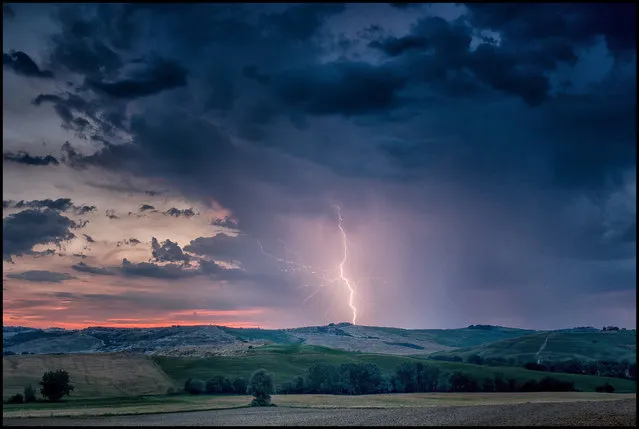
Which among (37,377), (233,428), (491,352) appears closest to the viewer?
(233,428)

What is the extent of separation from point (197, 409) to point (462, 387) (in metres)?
57.7

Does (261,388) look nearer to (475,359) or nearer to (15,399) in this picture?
(15,399)

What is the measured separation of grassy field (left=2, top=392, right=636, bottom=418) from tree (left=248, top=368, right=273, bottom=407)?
1.84 meters

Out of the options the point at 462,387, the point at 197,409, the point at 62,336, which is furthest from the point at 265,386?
the point at 62,336

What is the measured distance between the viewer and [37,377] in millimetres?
109125

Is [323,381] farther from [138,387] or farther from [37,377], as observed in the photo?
[37,377]

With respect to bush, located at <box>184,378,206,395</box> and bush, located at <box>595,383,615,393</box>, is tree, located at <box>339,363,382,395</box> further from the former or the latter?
bush, located at <box>595,383,615,393</box>

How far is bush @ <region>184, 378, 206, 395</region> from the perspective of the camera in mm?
111438

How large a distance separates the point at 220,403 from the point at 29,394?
29.7 metres

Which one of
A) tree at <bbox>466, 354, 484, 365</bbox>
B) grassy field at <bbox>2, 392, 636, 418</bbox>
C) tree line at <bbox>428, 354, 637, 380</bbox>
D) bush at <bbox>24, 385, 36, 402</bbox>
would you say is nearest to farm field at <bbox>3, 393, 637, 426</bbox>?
grassy field at <bbox>2, 392, 636, 418</bbox>

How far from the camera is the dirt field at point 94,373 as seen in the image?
344ft

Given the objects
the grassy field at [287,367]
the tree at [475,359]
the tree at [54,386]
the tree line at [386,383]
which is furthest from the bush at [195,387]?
the tree at [475,359]

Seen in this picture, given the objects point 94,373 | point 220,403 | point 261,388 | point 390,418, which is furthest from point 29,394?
point 390,418

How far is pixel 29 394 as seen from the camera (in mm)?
92625
